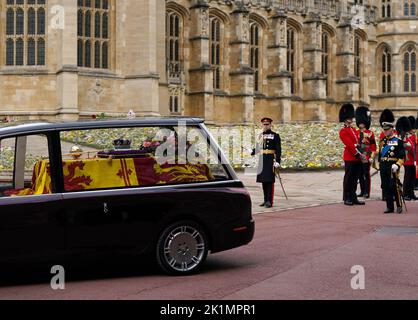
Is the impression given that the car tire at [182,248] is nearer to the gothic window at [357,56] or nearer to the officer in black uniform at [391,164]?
the officer in black uniform at [391,164]

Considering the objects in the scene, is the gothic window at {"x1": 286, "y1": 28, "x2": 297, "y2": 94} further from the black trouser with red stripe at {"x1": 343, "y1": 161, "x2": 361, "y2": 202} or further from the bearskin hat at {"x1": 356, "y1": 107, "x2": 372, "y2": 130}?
the black trouser with red stripe at {"x1": 343, "y1": 161, "x2": 361, "y2": 202}

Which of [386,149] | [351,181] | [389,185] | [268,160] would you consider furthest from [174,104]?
[389,185]

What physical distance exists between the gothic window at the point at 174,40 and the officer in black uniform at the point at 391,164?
29206mm

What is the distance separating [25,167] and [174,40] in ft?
120

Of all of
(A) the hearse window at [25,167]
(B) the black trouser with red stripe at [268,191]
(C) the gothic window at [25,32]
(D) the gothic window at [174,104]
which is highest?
(C) the gothic window at [25,32]

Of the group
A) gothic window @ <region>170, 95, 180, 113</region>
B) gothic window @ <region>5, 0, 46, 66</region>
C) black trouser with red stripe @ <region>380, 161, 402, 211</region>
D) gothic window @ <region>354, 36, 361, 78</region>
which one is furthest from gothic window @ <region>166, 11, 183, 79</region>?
black trouser with red stripe @ <region>380, 161, 402, 211</region>

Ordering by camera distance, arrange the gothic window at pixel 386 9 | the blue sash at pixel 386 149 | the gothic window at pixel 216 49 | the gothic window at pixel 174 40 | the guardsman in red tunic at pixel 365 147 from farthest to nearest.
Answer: the gothic window at pixel 386 9
the gothic window at pixel 216 49
the gothic window at pixel 174 40
the guardsman in red tunic at pixel 365 147
the blue sash at pixel 386 149

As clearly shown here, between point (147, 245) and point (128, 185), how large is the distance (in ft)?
2.13

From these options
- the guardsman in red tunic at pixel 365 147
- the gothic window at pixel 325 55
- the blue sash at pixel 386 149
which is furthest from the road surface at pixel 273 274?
the gothic window at pixel 325 55

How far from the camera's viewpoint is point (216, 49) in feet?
158

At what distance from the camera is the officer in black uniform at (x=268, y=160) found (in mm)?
15898
